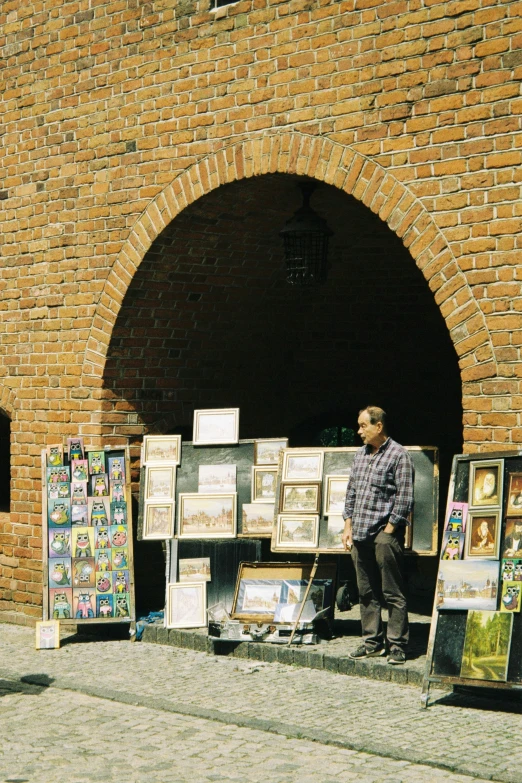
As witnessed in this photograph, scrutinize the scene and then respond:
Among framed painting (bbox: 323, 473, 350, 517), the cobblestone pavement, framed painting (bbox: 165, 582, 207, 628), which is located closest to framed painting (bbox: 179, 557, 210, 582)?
framed painting (bbox: 165, 582, 207, 628)

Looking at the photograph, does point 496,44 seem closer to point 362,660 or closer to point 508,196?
point 508,196

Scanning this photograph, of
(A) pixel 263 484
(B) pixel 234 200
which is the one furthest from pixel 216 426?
(B) pixel 234 200

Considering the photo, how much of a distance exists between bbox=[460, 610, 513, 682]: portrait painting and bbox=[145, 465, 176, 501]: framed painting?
10.2 ft

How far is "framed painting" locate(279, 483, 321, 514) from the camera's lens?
332 inches

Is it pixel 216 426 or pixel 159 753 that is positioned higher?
pixel 216 426

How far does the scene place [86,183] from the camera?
9781 millimetres

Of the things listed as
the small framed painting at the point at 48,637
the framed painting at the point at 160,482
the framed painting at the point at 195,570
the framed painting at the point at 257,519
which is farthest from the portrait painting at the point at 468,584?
the small framed painting at the point at 48,637

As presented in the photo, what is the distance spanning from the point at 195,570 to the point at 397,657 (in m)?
2.12

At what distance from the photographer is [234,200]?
8969 mm

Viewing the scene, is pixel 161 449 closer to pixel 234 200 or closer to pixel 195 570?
pixel 195 570

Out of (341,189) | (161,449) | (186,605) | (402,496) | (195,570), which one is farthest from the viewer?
(161,449)

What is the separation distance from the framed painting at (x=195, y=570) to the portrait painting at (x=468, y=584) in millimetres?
2693

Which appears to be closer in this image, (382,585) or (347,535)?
(382,585)

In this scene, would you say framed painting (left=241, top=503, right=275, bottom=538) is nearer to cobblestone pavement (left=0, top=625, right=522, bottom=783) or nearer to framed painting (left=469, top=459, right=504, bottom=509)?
cobblestone pavement (left=0, top=625, right=522, bottom=783)
